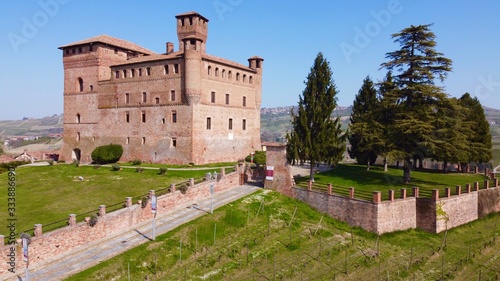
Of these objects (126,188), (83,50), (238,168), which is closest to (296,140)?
(238,168)

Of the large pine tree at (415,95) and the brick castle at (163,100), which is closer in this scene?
the large pine tree at (415,95)

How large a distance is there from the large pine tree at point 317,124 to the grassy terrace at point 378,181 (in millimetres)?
2528

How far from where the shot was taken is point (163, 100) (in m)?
40.9

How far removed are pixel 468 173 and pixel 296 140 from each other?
25599 mm

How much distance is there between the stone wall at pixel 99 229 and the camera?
16.9m

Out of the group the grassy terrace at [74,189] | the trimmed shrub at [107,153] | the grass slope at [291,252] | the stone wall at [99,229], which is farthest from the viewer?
the trimmed shrub at [107,153]

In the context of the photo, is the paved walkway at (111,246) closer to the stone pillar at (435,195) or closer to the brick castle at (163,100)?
the stone pillar at (435,195)

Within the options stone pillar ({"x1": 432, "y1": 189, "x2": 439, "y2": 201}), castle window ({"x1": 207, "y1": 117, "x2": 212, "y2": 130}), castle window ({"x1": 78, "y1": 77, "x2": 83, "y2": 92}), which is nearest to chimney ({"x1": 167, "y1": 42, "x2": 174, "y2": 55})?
castle window ({"x1": 78, "y1": 77, "x2": 83, "y2": 92})

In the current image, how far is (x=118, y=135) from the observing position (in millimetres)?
44438

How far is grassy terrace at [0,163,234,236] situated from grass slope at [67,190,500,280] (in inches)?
191

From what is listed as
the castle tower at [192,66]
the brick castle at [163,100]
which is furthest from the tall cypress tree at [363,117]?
the castle tower at [192,66]

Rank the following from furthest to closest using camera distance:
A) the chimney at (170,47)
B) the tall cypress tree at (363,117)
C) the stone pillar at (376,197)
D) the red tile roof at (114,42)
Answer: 1. the chimney at (170,47)
2. the red tile roof at (114,42)
3. the tall cypress tree at (363,117)
4. the stone pillar at (376,197)

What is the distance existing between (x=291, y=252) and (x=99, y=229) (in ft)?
36.1

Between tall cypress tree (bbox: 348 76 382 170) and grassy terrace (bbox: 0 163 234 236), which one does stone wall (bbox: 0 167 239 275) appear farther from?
tall cypress tree (bbox: 348 76 382 170)
